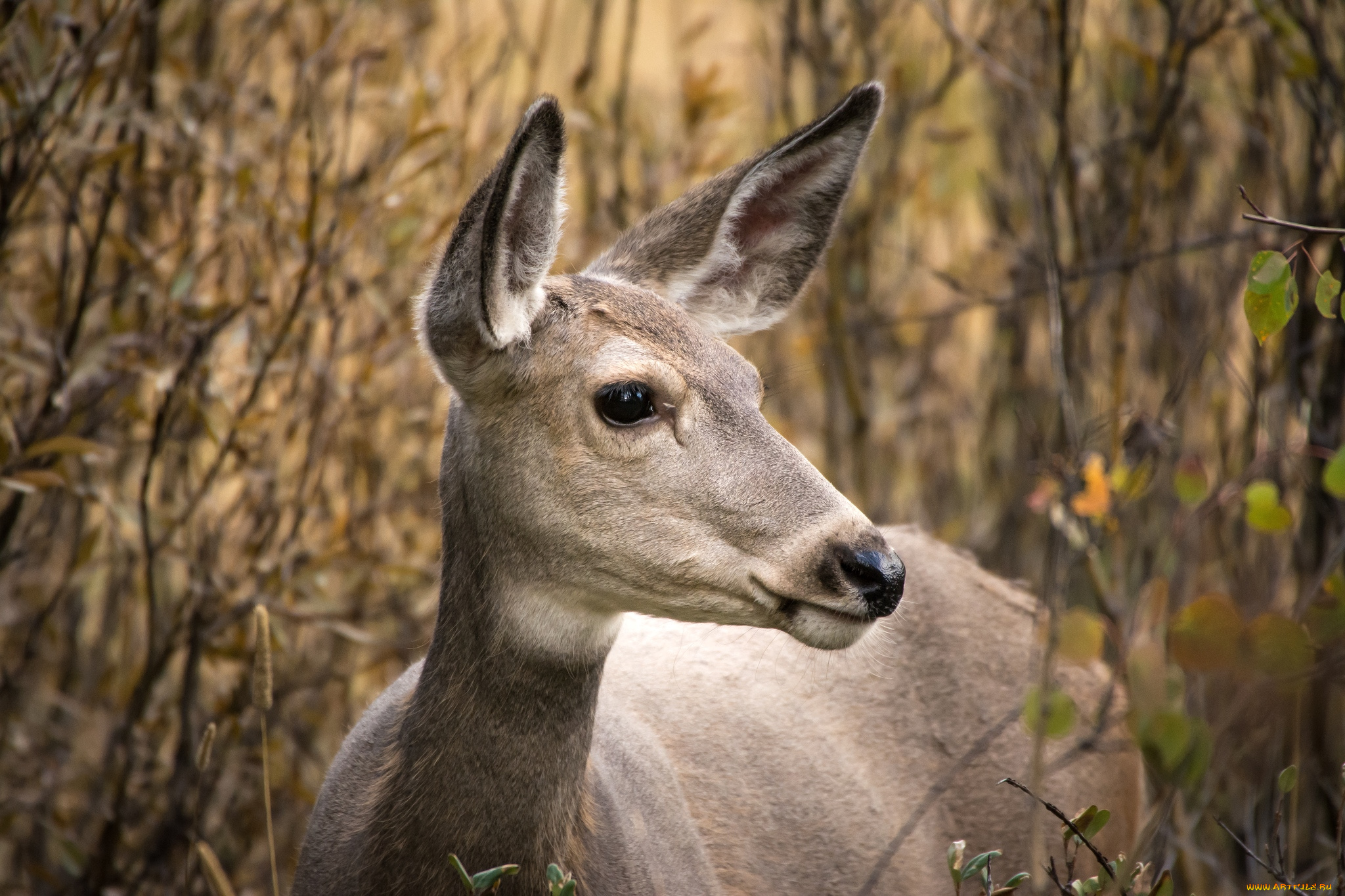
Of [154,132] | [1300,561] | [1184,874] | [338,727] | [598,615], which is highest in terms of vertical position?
[154,132]

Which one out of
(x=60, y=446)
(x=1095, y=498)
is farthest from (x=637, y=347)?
(x=60, y=446)

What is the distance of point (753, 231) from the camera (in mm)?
3846

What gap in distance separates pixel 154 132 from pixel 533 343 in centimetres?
220

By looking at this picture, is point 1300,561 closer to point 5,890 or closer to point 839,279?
point 839,279

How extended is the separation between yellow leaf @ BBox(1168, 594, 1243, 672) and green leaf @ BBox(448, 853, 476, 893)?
54.6 inches

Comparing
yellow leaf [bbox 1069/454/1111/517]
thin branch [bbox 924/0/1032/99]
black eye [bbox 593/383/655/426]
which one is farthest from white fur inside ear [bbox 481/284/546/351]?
thin branch [bbox 924/0/1032/99]

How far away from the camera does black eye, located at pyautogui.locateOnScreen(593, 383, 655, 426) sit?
2.95 metres

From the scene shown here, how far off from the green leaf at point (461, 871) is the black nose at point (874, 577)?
3.17 ft

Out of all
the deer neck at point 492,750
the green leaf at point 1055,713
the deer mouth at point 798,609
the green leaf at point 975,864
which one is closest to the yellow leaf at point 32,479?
the deer neck at point 492,750

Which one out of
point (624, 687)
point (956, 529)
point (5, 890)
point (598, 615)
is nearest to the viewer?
point (598, 615)

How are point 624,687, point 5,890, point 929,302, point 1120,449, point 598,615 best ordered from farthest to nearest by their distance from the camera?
point 929,302 → point 5,890 → point 1120,449 → point 624,687 → point 598,615

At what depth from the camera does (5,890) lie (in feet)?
15.7

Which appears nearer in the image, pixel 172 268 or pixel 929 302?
pixel 172 268

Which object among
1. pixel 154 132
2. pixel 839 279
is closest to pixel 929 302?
pixel 839 279
